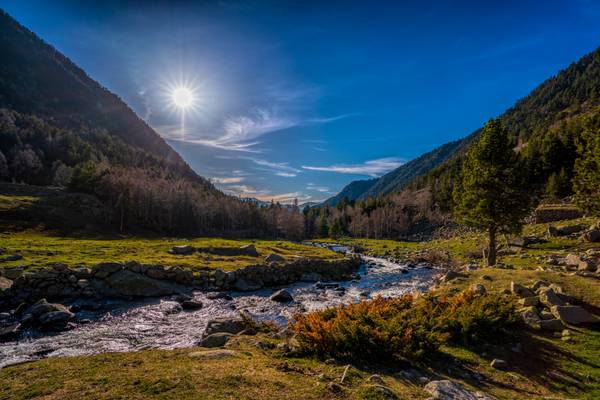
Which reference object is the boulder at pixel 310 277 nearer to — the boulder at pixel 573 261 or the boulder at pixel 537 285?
the boulder at pixel 573 261

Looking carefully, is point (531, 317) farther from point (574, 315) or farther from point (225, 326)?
point (225, 326)

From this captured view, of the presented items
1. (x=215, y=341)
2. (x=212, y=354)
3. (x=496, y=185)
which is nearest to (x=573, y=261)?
(x=496, y=185)

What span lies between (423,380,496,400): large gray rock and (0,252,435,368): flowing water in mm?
13259

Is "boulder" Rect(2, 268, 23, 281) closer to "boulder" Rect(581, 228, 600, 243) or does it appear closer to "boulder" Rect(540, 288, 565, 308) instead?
"boulder" Rect(540, 288, 565, 308)

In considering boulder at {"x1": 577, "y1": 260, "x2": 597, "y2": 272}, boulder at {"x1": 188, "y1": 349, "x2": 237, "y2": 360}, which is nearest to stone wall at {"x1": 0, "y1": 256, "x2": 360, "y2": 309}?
boulder at {"x1": 188, "y1": 349, "x2": 237, "y2": 360}

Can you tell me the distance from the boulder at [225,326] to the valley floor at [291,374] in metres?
2.52

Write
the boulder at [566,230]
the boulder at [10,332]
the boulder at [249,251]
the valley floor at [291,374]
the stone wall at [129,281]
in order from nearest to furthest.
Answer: the valley floor at [291,374]
the boulder at [10,332]
the stone wall at [129,281]
the boulder at [566,230]
the boulder at [249,251]

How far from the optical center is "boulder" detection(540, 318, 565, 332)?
14117 mm

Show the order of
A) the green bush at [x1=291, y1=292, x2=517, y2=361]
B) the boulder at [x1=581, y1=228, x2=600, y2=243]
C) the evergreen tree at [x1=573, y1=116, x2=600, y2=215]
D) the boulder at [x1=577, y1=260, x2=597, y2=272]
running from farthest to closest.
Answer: the boulder at [x1=581, y1=228, x2=600, y2=243], the evergreen tree at [x1=573, y1=116, x2=600, y2=215], the boulder at [x1=577, y1=260, x2=597, y2=272], the green bush at [x1=291, y1=292, x2=517, y2=361]

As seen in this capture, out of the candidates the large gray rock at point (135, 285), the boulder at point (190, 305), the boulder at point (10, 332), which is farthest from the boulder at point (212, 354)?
the large gray rock at point (135, 285)

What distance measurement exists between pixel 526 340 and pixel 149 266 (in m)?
33.4

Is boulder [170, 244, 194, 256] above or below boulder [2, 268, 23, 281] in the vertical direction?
below

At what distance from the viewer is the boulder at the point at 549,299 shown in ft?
52.4

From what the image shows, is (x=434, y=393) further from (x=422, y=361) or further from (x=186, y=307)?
(x=186, y=307)
